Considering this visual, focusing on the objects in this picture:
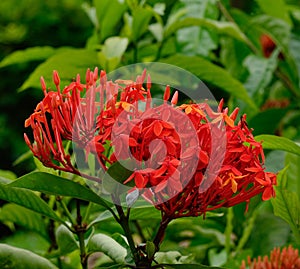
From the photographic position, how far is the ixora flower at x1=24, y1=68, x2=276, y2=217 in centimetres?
78

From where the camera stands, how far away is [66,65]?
1479 millimetres

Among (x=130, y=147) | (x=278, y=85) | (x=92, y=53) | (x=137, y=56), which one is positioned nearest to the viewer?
(x=130, y=147)

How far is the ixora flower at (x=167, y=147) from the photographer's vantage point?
78 cm

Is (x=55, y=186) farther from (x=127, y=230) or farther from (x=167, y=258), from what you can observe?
(x=167, y=258)

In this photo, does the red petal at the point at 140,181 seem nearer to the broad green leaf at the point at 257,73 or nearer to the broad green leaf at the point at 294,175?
the broad green leaf at the point at 294,175

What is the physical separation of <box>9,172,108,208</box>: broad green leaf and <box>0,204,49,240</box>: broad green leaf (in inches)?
17.6

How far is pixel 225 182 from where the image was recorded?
0.81 meters

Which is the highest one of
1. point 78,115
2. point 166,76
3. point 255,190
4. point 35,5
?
point 78,115

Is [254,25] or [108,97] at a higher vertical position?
[108,97]

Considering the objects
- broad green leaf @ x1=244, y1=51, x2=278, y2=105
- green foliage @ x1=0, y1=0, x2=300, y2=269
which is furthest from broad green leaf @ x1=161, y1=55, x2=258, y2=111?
broad green leaf @ x1=244, y1=51, x2=278, y2=105

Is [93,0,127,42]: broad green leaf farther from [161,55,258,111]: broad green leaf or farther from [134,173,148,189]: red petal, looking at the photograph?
[134,173,148,189]: red petal

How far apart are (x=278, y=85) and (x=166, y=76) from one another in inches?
34.8

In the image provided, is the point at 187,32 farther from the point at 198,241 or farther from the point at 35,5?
the point at 35,5

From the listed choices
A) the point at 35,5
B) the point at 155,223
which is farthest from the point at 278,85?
the point at 35,5
